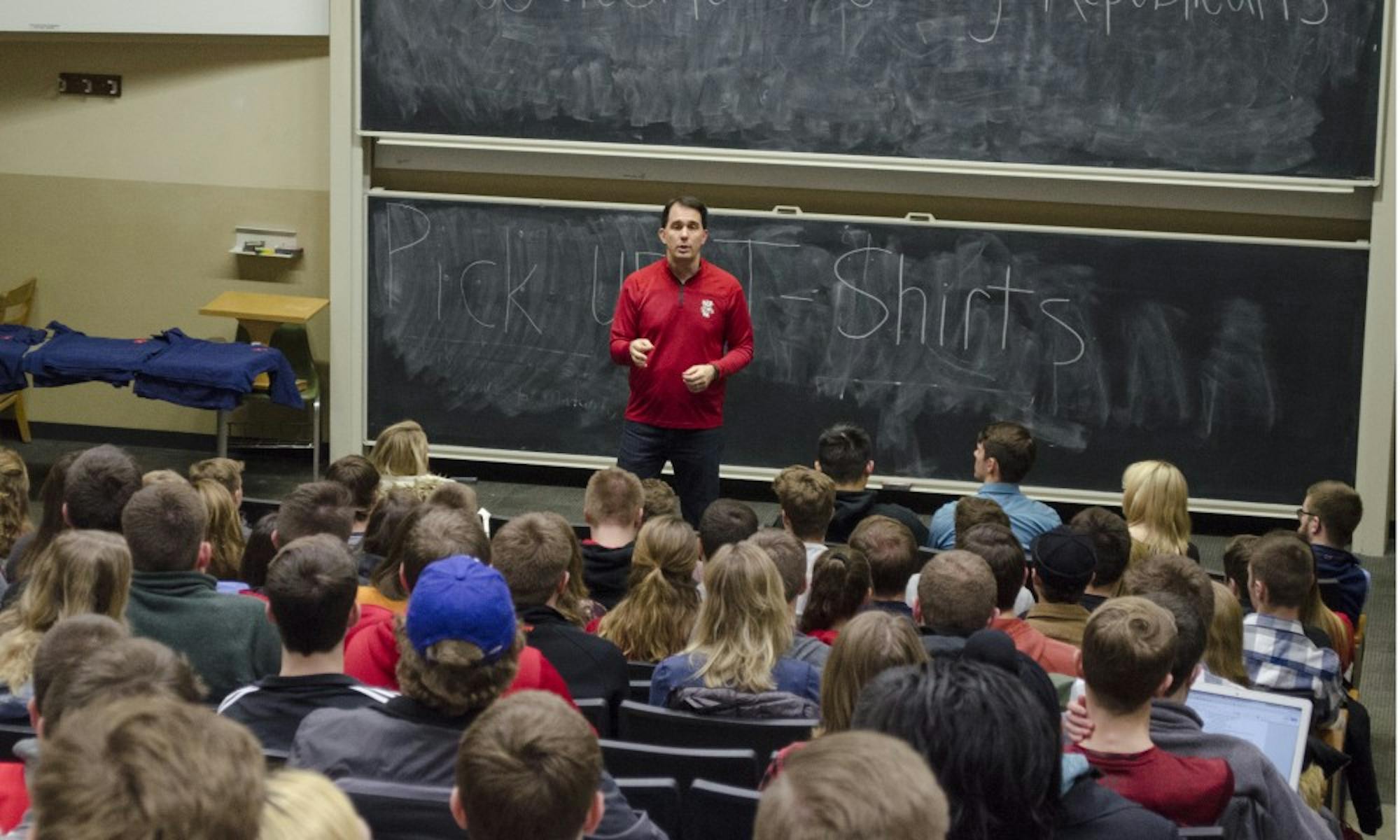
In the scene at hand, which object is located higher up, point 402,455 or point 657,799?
point 402,455

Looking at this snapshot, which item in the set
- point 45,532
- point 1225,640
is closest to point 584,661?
point 1225,640

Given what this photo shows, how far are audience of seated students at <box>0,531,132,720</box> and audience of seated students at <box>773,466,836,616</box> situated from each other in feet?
7.00

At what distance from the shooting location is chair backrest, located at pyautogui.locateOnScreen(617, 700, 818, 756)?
3.17m

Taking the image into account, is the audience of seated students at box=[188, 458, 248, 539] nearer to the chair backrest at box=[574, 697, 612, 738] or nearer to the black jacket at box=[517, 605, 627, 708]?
the black jacket at box=[517, 605, 627, 708]

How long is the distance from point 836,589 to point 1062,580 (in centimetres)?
57

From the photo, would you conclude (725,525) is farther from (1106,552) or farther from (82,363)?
(82,363)

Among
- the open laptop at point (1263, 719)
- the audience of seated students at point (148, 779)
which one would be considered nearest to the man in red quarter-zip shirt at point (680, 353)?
the open laptop at point (1263, 719)

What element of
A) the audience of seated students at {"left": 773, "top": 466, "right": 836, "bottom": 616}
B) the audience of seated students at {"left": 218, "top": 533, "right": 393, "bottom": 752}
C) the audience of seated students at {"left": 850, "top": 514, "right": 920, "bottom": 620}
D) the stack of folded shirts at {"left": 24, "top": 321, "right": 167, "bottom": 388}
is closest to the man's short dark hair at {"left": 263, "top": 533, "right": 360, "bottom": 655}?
the audience of seated students at {"left": 218, "top": 533, "right": 393, "bottom": 752}

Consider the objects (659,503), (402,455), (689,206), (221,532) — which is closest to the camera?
(221,532)

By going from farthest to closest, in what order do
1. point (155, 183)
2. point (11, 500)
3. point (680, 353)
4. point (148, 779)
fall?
point (155, 183), point (680, 353), point (11, 500), point (148, 779)

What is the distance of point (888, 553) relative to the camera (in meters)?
4.00

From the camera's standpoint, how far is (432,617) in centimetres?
262

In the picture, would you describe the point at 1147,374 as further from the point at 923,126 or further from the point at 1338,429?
the point at 923,126

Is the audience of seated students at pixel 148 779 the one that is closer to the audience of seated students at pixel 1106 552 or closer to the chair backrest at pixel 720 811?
the chair backrest at pixel 720 811
